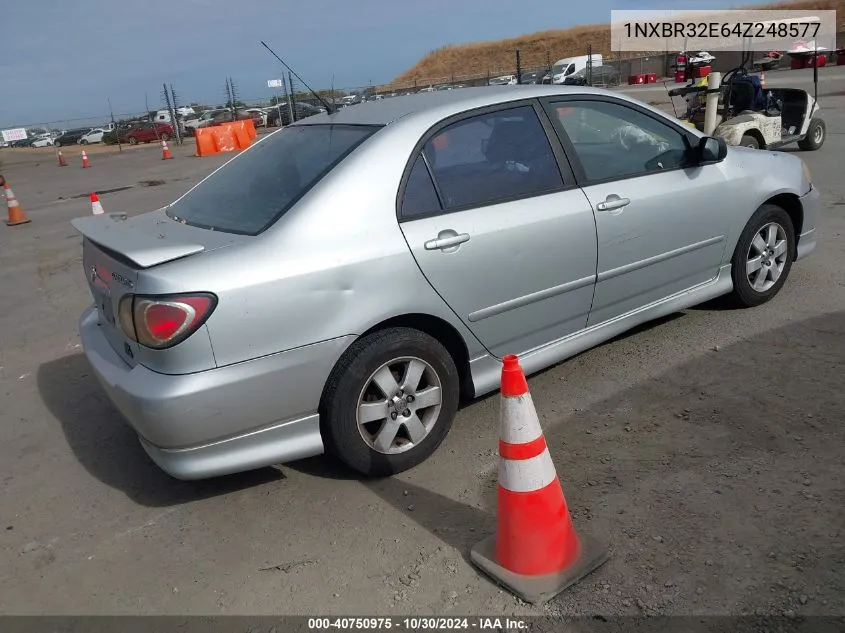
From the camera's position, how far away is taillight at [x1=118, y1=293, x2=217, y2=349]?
2781 millimetres

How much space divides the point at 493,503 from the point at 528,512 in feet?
1.98

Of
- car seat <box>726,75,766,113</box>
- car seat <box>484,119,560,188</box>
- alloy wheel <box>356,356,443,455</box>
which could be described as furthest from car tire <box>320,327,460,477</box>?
car seat <box>726,75,766,113</box>

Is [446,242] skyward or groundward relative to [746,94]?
groundward

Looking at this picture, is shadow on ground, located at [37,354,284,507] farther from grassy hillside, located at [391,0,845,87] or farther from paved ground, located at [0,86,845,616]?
grassy hillside, located at [391,0,845,87]

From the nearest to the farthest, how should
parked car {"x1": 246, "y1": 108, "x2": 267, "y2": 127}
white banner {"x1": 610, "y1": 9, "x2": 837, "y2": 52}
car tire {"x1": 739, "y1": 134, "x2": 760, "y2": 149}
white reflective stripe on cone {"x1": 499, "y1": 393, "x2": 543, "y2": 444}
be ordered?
white reflective stripe on cone {"x1": 499, "y1": 393, "x2": 543, "y2": 444}, car tire {"x1": 739, "y1": 134, "x2": 760, "y2": 149}, white banner {"x1": 610, "y1": 9, "x2": 837, "y2": 52}, parked car {"x1": 246, "y1": 108, "x2": 267, "y2": 127}

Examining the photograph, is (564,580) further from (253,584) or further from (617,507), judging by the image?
(253,584)

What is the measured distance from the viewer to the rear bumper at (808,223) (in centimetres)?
499

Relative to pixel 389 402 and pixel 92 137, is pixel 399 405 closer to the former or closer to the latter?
pixel 389 402

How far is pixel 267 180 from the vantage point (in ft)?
11.8

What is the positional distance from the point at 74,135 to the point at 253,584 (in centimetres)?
5313

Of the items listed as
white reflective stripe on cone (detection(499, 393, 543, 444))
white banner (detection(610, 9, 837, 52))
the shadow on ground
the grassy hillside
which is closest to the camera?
white reflective stripe on cone (detection(499, 393, 543, 444))

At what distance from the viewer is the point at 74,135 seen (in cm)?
4869

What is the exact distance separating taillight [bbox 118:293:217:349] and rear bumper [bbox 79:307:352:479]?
16 cm

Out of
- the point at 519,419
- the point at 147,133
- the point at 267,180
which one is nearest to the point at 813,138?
the point at 267,180
